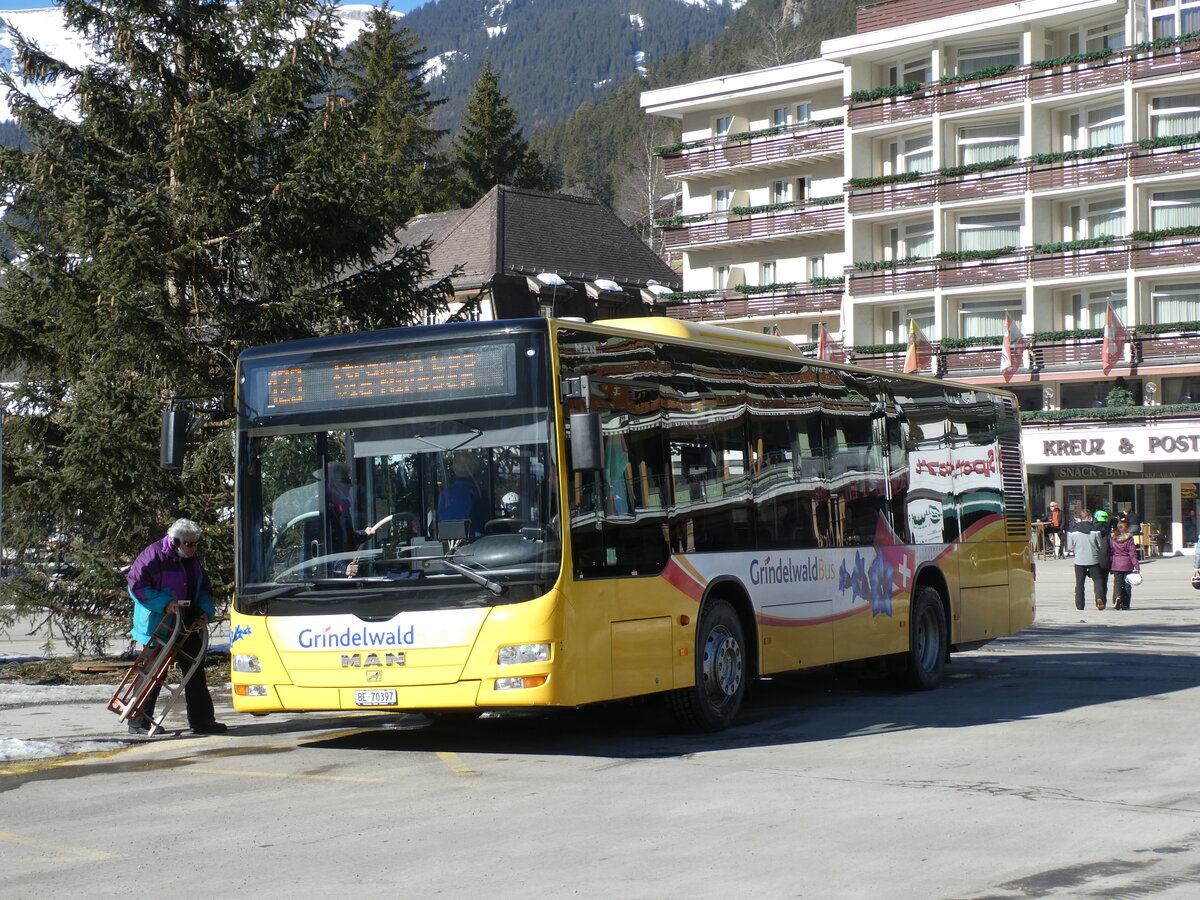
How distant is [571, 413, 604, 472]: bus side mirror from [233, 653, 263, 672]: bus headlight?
282cm

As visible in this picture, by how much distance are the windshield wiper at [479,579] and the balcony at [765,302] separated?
2108 inches

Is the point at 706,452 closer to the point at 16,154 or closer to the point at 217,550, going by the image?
the point at 217,550

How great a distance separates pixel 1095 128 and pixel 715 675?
1922 inches

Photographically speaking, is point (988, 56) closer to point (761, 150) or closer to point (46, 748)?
point (761, 150)

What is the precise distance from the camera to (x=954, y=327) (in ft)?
194

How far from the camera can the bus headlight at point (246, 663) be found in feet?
36.8

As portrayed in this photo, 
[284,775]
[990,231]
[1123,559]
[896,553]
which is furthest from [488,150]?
[284,775]

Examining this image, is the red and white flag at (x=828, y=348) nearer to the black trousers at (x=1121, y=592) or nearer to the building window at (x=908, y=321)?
the building window at (x=908, y=321)

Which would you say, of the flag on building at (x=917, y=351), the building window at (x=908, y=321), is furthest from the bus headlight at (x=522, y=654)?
the building window at (x=908, y=321)

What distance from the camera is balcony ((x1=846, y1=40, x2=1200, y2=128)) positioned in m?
53.3

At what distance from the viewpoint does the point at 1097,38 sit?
5719cm

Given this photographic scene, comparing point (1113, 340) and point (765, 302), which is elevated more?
point (765, 302)

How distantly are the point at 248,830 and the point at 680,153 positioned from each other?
6164 cm

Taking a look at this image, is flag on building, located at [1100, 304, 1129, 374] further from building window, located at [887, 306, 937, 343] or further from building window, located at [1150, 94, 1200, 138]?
building window, located at [887, 306, 937, 343]
